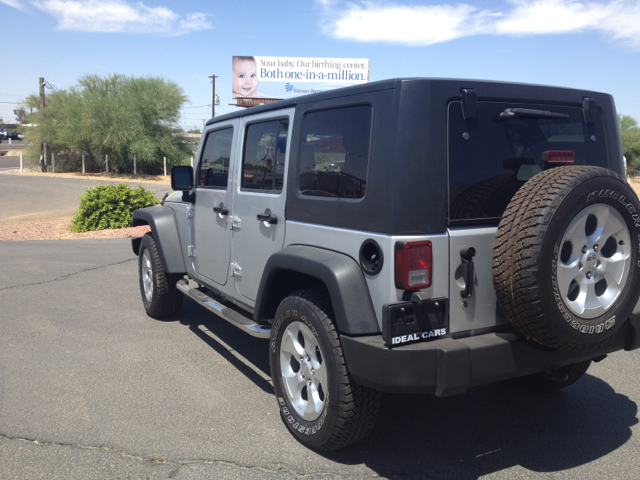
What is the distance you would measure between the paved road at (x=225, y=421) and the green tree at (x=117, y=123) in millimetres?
34562

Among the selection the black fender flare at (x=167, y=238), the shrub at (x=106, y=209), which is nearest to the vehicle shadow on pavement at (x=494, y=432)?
the black fender flare at (x=167, y=238)

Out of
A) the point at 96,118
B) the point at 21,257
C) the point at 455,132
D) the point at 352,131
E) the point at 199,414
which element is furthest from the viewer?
the point at 96,118

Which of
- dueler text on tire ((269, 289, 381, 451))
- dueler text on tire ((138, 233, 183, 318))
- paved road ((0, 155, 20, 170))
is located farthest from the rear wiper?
paved road ((0, 155, 20, 170))

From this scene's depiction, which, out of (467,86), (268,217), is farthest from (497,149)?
(268,217)

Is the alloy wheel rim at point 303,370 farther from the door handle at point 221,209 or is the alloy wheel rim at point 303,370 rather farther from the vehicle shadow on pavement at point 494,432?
the door handle at point 221,209

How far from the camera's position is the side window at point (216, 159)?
15.7 ft

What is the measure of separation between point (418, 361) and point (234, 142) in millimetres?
Answer: 2599

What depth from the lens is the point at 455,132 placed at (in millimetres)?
2986

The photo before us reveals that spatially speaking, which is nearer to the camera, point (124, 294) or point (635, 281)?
point (635, 281)

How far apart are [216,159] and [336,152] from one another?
1.98 m

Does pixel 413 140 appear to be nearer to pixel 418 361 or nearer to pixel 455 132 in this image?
pixel 455 132

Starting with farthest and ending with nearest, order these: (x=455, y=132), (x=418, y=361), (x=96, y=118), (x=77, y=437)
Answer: (x=96, y=118), (x=77, y=437), (x=455, y=132), (x=418, y=361)

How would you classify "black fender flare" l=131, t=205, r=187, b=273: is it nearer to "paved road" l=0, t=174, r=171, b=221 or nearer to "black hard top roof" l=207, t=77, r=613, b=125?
"black hard top roof" l=207, t=77, r=613, b=125

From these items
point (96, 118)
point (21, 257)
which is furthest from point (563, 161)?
point (96, 118)
